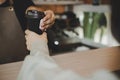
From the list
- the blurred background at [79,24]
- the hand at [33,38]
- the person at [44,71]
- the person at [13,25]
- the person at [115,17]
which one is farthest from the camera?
the blurred background at [79,24]

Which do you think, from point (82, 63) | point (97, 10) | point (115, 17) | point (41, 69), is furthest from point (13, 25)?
point (97, 10)

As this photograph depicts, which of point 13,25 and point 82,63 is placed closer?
point 82,63

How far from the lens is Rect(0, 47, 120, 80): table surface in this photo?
83cm

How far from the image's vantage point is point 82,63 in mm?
924

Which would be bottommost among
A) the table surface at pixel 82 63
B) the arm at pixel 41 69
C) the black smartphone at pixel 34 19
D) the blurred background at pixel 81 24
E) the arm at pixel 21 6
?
the blurred background at pixel 81 24

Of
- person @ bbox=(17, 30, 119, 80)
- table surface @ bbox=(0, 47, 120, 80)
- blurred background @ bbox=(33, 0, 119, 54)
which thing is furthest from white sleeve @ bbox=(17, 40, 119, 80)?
blurred background @ bbox=(33, 0, 119, 54)

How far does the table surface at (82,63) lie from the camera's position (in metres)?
0.83

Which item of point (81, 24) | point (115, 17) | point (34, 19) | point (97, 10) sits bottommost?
point (81, 24)

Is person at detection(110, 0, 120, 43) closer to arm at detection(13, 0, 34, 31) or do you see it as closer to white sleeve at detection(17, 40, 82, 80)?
white sleeve at detection(17, 40, 82, 80)

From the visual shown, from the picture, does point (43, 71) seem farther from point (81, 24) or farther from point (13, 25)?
point (81, 24)

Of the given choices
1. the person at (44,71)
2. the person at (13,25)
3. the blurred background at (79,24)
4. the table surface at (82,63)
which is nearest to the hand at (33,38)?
the person at (44,71)

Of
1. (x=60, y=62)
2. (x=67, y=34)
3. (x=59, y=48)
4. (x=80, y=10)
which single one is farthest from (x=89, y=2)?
(x=60, y=62)

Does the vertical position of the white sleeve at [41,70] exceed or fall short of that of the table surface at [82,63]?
it exceeds it

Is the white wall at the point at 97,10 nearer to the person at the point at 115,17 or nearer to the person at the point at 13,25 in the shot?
the person at the point at 13,25
